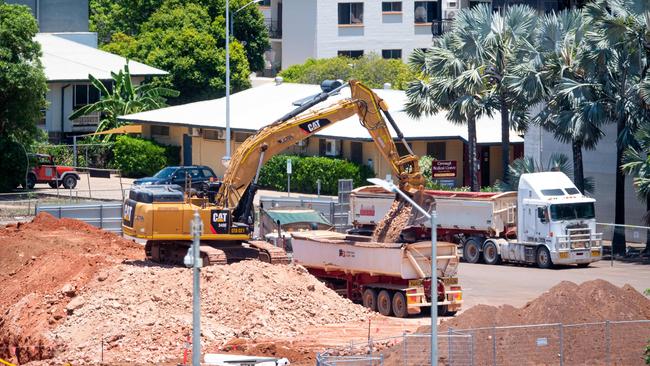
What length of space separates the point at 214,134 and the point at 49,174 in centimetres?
890

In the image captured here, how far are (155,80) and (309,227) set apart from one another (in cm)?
4218

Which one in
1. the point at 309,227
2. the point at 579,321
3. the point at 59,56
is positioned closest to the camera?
the point at 579,321

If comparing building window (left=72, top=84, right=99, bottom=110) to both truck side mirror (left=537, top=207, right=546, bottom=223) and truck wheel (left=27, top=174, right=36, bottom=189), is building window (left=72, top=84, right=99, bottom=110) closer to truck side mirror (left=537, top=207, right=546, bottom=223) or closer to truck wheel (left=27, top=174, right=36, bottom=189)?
truck wheel (left=27, top=174, right=36, bottom=189)

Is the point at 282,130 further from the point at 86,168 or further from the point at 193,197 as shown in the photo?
the point at 86,168

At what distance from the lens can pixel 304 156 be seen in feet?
222

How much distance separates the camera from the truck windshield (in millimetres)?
45094

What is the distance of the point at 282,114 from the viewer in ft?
230

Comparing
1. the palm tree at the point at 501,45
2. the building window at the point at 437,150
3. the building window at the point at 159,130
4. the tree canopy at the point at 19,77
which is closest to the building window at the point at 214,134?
the building window at the point at 159,130

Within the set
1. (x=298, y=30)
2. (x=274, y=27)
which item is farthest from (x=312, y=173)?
(x=274, y=27)

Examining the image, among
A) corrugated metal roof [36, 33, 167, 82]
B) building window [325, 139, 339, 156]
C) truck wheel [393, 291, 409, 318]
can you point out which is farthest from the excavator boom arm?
corrugated metal roof [36, 33, 167, 82]

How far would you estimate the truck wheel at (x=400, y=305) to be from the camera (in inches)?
1419

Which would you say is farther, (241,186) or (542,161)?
(542,161)

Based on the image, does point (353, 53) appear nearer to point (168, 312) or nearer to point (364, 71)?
point (364, 71)

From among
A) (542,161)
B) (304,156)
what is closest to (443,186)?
(542,161)
